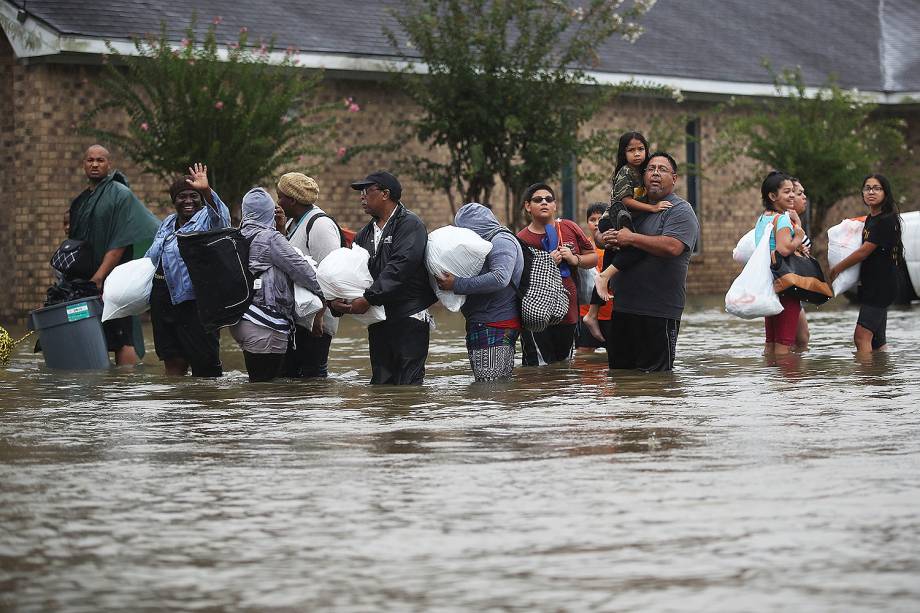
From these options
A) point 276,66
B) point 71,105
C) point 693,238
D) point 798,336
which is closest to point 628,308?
point 693,238

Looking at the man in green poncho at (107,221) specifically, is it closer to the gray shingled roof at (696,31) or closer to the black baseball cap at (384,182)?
the black baseball cap at (384,182)

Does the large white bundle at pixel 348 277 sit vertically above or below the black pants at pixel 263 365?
above

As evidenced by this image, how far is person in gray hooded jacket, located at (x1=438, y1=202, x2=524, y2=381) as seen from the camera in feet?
40.1

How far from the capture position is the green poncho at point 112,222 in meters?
14.2

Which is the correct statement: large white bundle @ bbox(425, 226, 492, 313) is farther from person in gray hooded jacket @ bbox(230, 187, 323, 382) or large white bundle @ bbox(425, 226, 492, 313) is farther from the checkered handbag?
person in gray hooded jacket @ bbox(230, 187, 323, 382)

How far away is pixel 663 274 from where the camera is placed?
42.0 ft

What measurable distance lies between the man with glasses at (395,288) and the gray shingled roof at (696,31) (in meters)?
11.0

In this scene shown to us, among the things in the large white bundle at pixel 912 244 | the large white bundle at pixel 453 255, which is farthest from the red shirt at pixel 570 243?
the large white bundle at pixel 912 244

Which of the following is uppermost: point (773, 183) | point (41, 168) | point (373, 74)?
point (373, 74)

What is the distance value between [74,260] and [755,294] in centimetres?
510

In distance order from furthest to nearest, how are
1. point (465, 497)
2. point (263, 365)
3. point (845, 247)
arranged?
point (845, 247)
point (263, 365)
point (465, 497)

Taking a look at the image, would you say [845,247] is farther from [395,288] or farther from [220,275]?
[220,275]

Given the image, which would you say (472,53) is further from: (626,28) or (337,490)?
(337,490)

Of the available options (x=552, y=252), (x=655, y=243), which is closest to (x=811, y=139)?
(x=552, y=252)
